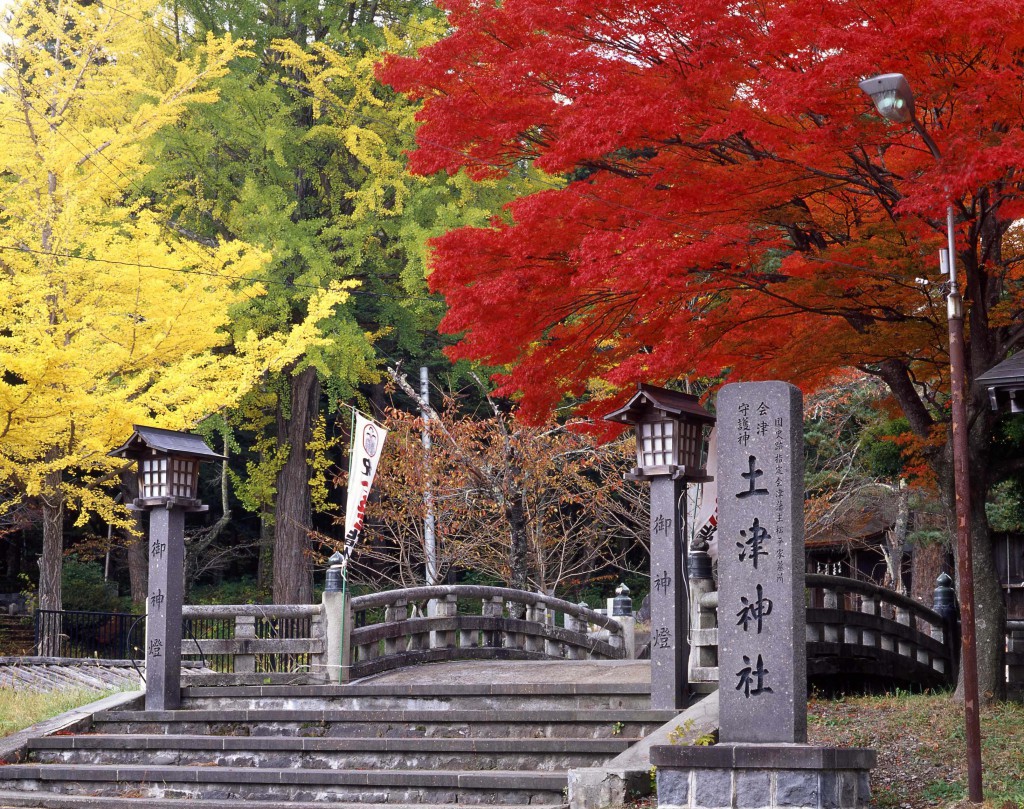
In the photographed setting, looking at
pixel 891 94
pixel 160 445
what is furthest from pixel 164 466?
pixel 891 94

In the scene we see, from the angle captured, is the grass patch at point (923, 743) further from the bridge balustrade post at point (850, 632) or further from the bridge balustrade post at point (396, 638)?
the bridge balustrade post at point (396, 638)

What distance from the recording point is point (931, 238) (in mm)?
12180

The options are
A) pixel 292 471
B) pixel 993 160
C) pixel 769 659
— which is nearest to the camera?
pixel 769 659

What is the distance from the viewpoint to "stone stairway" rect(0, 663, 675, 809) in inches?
417

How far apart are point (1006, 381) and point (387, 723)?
275 inches

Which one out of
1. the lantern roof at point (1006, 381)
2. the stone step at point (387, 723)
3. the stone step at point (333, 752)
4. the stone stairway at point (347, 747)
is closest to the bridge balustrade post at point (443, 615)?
the stone stairway at point (347, 747)

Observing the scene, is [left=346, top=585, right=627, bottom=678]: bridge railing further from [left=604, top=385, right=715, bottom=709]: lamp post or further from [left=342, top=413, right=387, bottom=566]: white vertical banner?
[left=604, top=385, right=715, bottom=709]: lamp post

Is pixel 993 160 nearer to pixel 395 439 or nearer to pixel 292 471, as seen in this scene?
pixel 395 439

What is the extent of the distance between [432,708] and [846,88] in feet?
24.6

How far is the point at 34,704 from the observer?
48.4 feet

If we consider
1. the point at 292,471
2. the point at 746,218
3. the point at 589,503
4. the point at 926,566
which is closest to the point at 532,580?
the point at 589,503

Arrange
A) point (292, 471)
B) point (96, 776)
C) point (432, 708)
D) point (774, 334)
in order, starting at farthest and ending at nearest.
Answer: point (292, 471)
point (774, 334)
point (432, 708)
point (96, 776)

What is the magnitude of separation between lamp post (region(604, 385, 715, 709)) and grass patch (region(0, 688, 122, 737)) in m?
7.30

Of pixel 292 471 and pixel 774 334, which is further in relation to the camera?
pixel 292 471
